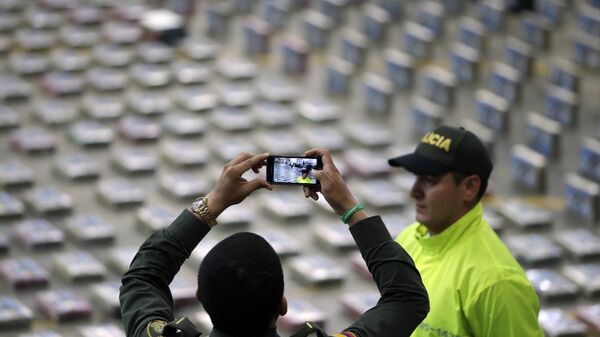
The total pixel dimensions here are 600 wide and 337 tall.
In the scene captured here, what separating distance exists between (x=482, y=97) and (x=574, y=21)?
507 centimetres

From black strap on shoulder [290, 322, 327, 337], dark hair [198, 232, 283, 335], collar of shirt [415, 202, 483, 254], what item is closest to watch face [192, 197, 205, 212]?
dark hair [198, 232, 283, 335]

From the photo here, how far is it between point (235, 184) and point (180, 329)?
65 cm

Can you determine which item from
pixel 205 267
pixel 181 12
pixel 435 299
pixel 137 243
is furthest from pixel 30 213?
pixel 205 267

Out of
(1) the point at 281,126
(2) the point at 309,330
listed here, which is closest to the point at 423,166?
(2) the point at 309,330

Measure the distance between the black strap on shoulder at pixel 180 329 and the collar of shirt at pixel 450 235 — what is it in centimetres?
183

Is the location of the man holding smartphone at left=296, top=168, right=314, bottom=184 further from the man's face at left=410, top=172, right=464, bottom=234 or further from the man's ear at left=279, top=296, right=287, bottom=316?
the man's face at left=410, top=172, right=464, bottom=234

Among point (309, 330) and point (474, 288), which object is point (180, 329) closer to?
point (309, 330)

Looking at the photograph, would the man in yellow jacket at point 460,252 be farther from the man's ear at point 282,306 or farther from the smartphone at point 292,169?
the man's ear at point 282,306

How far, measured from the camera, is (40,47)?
2045 cm

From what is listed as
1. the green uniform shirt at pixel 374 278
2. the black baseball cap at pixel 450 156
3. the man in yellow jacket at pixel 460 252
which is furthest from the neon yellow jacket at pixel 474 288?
the green uniform shirt at pixel 374 278

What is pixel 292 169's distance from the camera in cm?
413

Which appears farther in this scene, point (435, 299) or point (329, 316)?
point (329, 316)

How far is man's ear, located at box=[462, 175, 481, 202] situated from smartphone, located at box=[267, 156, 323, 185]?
139 cm

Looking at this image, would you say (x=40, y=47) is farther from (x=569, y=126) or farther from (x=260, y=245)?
(x=260, y=245)
